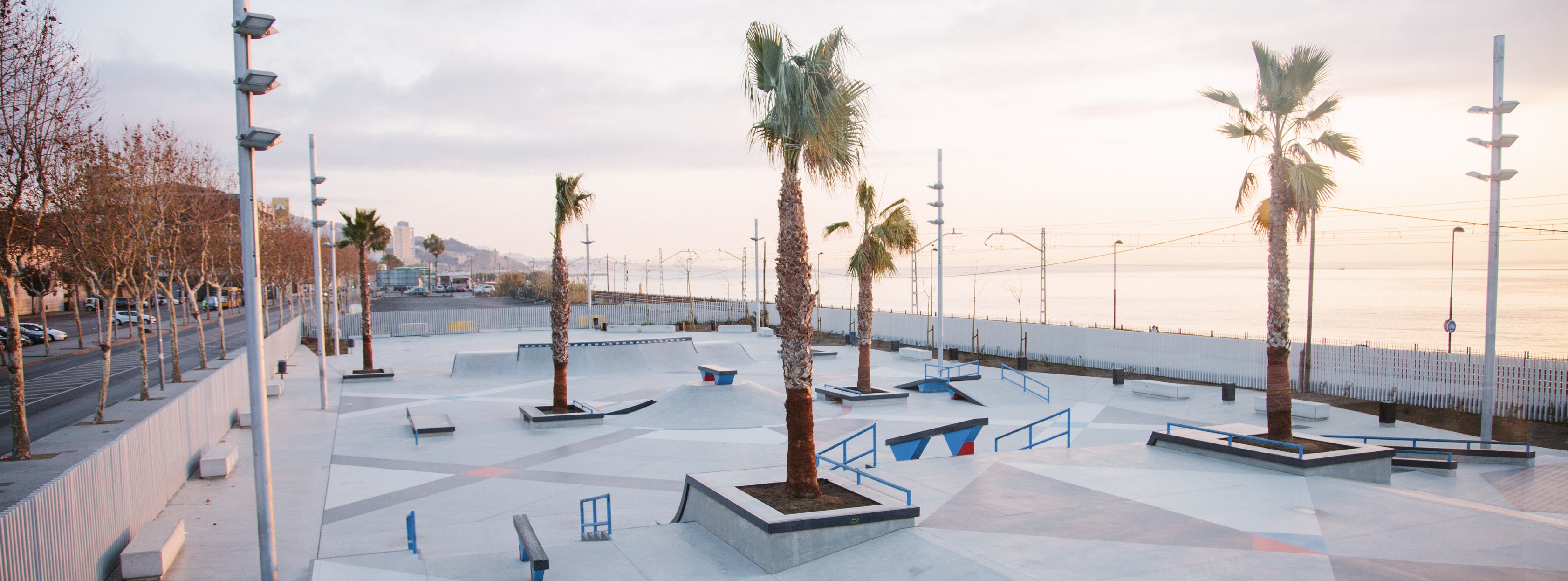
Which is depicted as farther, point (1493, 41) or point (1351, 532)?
point (1493, 41)

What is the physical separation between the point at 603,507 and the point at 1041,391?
708 inches

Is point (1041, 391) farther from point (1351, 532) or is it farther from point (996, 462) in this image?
point (1351, 532)

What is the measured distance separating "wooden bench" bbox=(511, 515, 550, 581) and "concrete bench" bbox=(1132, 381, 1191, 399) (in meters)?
21.2

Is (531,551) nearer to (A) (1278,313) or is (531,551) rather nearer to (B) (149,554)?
(B) (149,554)

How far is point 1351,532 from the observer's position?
977cm

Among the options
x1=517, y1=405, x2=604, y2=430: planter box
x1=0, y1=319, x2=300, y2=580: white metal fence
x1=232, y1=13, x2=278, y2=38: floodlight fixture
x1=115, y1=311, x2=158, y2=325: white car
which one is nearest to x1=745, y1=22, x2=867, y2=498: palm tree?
x1=232, y1=13, x2=278, y2=38: floodlight fixture

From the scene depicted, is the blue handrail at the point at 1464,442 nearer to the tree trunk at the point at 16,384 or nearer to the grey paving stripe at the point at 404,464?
the grey paving stripe at the point at 404,464

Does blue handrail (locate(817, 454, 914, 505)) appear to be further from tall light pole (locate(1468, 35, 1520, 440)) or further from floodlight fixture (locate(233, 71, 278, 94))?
tall light pole (locate(1468, 35, 1520, 440))

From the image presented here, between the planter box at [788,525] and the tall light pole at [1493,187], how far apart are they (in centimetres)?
Answer: 1474

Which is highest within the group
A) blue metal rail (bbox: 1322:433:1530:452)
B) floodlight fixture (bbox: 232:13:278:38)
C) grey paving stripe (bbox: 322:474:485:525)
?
floodlight fixture (bbox: 232:13:278:38)

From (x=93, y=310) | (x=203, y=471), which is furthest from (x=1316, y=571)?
(x=93, y=310)

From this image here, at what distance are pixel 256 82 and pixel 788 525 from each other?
7.81 m

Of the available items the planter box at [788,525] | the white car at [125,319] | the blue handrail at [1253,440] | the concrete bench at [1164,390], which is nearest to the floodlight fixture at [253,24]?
the planter box at [788,525]

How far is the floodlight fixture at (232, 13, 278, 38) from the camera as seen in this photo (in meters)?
8.55
